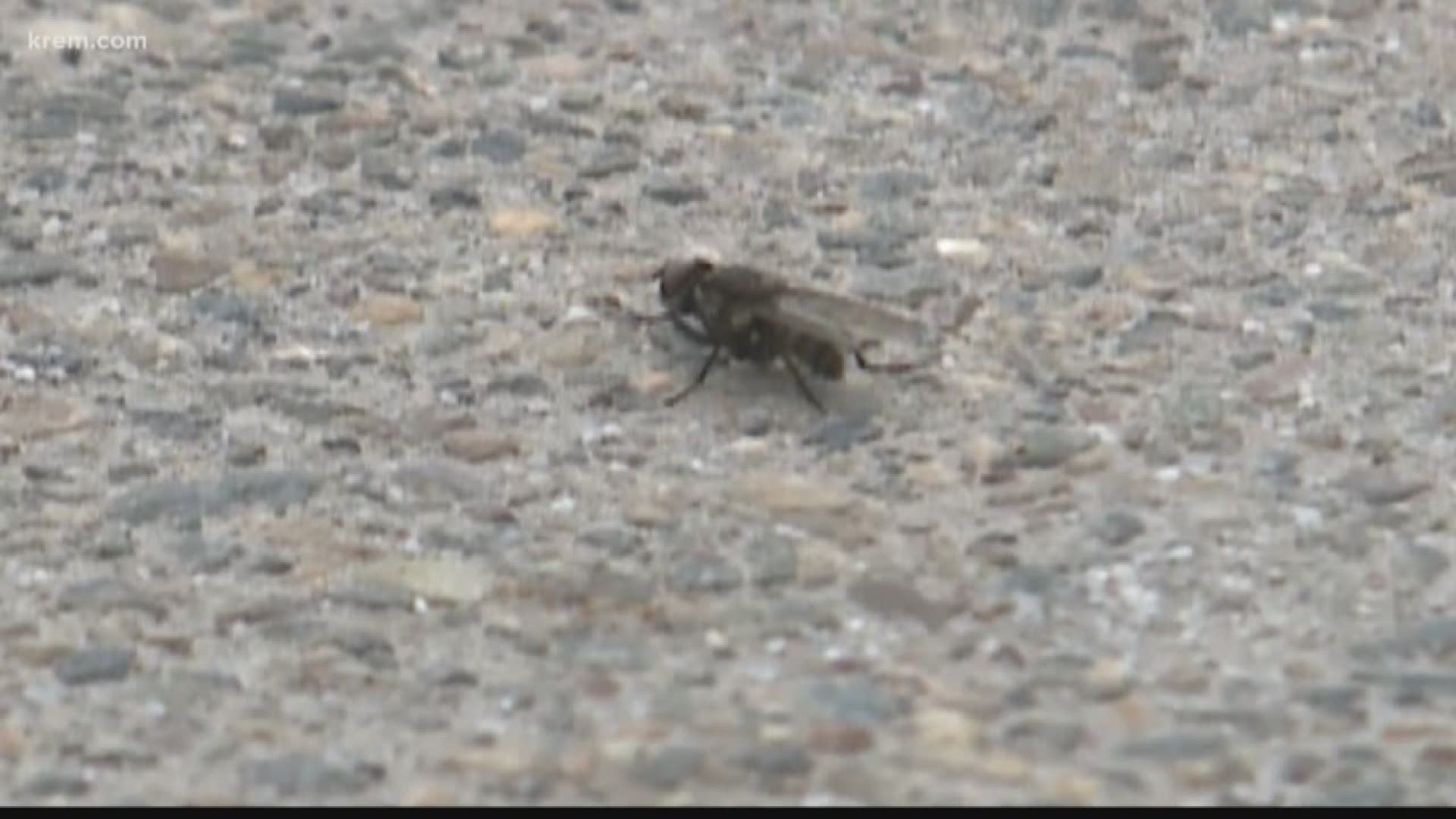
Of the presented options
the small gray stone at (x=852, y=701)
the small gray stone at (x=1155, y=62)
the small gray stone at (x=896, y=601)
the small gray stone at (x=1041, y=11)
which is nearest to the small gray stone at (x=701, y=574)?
the small gray stone at (x=896, y=601)

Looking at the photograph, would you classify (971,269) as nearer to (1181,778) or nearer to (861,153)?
(861,153)

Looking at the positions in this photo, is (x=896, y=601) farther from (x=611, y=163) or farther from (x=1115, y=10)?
(x=1115, y=10)

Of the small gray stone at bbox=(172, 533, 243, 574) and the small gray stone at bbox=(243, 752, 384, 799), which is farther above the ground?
the small gray stone at bbox=(172, 533, 243, 574)

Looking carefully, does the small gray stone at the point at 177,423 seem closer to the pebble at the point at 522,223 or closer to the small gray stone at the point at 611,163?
the pebble at the point at 522,223

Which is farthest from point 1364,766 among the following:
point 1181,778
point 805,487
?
point 805,487

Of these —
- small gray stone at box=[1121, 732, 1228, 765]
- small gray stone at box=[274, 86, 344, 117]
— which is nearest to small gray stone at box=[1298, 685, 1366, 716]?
small gray stone at box=[1121, 732, 1228, 765]

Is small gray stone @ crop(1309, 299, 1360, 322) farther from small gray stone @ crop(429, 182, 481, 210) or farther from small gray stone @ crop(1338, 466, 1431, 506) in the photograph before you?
small gray stone @ crop(429, 182, 481, 210)
